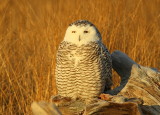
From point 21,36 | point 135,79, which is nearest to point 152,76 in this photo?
point 135,79

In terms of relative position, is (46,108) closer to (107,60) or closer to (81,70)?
(81,70)

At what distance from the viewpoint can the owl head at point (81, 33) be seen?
8.82 ft

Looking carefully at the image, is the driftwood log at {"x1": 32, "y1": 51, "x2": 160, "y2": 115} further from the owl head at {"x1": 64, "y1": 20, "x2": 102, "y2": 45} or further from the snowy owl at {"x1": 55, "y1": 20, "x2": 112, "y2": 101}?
the owl head at {"x1": 64, "y1": 20, "x2": 102, "y2": 45}

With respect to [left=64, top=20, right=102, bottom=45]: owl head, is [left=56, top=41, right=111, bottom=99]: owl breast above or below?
below

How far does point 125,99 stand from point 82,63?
439mm

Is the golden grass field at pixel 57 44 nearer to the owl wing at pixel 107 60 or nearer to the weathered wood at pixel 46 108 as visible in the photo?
the owl wing at pixel 107 60

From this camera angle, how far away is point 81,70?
8.76 feet

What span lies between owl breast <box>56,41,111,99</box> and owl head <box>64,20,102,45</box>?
0.03 m

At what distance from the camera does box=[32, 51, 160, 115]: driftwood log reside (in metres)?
2.31

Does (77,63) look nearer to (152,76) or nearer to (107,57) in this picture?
(107,57)

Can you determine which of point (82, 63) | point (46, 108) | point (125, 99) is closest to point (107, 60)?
point (82, 63)

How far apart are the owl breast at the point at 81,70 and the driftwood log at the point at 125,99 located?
0.09 m

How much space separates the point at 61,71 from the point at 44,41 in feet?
3.25

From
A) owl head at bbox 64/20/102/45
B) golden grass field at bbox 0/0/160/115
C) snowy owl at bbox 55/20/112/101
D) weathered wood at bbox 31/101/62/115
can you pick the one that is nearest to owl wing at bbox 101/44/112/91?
Answer: snowy owl at bbox 55/20/112/101
